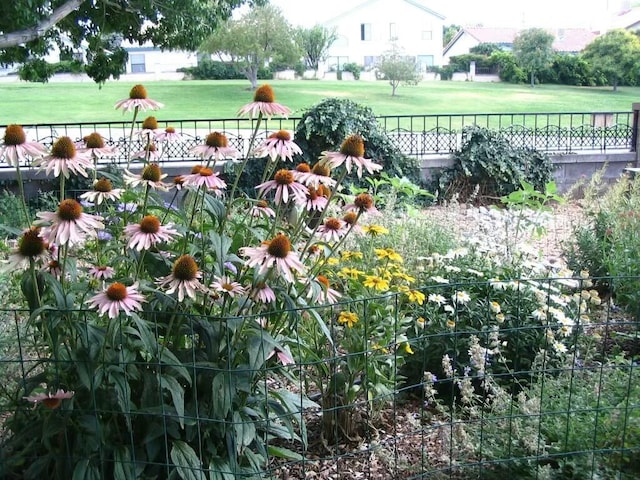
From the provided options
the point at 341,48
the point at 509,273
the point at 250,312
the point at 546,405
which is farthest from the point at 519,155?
the point at 341,48

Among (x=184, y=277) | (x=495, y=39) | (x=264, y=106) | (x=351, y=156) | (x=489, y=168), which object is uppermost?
(x=495, y=39)

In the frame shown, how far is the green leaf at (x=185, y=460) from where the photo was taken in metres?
1.78

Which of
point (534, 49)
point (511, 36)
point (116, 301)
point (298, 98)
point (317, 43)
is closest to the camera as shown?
point (116, 301)

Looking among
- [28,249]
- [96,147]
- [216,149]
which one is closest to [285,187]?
[216,149]

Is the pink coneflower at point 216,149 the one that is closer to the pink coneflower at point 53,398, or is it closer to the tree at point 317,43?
the pink coneflower at point 53,398

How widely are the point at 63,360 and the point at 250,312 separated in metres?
0.49

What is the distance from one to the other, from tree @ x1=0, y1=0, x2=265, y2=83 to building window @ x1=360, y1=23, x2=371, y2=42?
25.1 m

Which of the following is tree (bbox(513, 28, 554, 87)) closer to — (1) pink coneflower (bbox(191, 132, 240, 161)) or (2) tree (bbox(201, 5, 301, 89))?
(2) tree (bbox(201, 5, 301, 89))

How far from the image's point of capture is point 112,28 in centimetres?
689

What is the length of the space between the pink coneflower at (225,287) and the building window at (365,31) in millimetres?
30928

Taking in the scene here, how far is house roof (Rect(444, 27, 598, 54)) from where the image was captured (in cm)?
2938

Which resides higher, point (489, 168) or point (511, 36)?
point (511, 36)

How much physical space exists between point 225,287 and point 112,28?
5.80 metres

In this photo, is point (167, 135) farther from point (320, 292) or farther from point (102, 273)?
point (320, 292)
